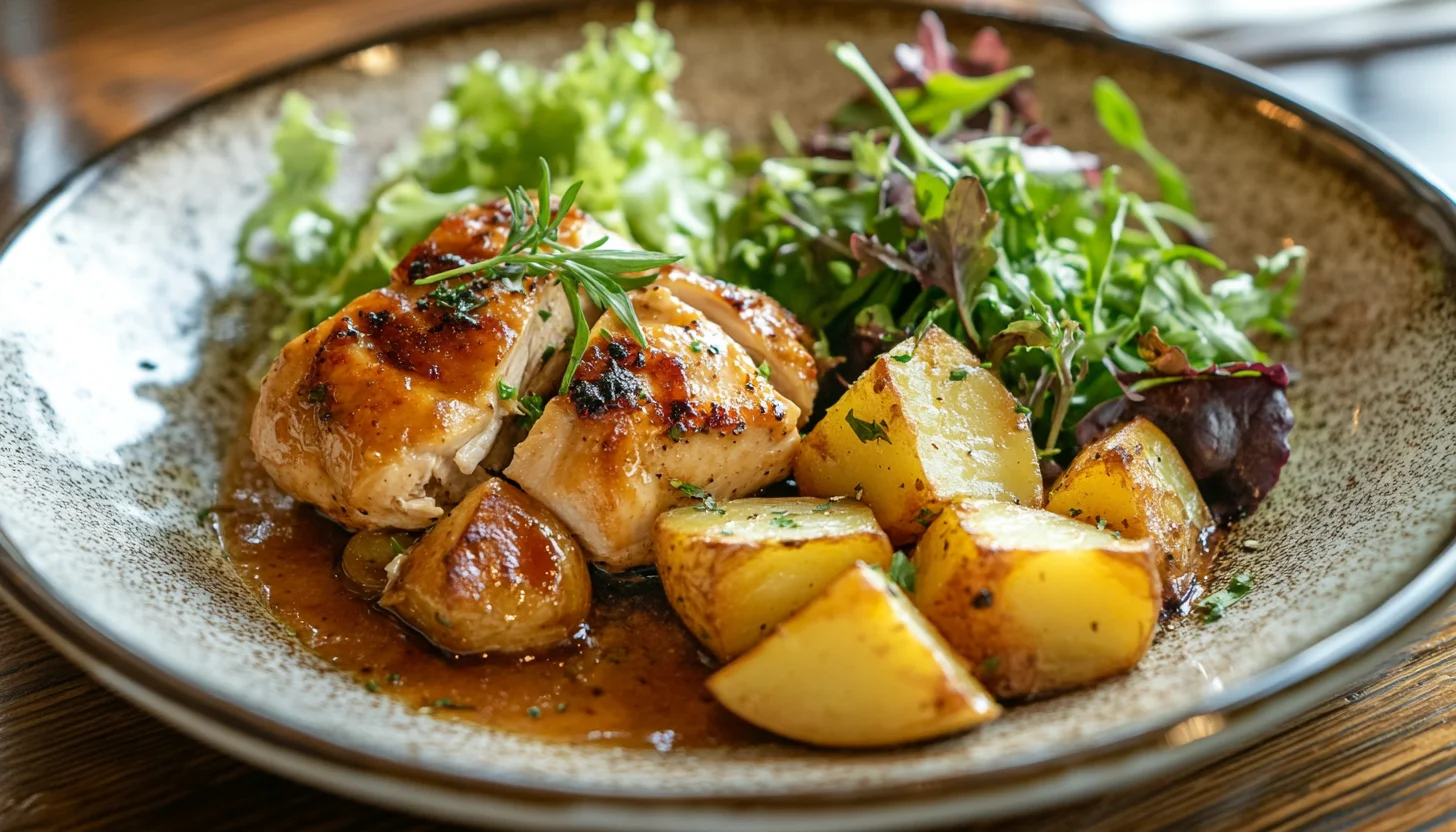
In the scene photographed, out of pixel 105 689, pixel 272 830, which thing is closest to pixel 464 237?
pixel 105 689

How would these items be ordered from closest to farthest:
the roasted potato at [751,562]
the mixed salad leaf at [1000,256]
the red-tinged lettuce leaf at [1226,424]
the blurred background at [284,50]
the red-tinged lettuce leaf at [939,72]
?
the roasted potato at [751,562] → the red-tinged lettuce leaf at [1226,424] → the mixed salad leaf at [1000,256] → the red-tinged lettuce leaf at [939,72] → the blurred background at [284,50]

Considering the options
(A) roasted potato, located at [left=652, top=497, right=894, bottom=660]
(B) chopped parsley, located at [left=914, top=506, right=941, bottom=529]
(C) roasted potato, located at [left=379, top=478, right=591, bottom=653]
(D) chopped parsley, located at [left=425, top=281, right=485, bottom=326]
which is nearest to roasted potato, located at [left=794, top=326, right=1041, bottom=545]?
(B) chopped parsley, located at [left=914, top=506, right=941, bottom=529]

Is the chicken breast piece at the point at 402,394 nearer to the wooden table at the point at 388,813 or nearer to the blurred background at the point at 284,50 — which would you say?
the wooden table at the point at 388,813

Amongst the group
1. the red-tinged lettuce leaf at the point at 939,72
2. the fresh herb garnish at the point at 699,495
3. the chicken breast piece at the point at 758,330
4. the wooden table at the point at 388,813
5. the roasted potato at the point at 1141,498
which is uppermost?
the red-tinged lettuce leaf at the point at 939,72

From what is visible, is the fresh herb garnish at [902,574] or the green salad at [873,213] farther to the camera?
the green salad at [873,213]

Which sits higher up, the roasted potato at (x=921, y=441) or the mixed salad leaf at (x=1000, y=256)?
the mixed salad leaf at (x=1000, y=256)

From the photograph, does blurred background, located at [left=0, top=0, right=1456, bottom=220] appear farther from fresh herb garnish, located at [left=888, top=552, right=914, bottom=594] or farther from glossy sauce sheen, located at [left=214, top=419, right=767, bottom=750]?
fresh herb garnish, located at [left=888, top=552, right=914, bottom=594]

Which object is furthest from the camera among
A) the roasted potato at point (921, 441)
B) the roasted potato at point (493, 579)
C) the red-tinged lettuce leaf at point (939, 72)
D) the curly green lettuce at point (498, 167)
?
the red-tinged lettuce leaf at point (939, 72)

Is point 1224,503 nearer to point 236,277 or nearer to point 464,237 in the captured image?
point 464,237

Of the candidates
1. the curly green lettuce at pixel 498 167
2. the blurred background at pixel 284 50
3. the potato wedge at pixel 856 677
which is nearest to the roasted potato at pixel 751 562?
the potato wedge at pixel 856 677
